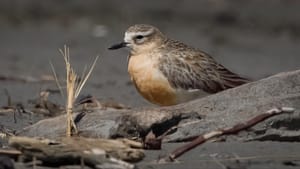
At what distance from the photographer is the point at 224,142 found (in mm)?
6062

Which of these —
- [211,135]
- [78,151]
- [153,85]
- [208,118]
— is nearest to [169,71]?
[153,85]

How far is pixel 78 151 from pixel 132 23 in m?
12.7

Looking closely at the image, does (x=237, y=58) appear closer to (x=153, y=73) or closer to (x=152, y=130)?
(x=153, y=73)

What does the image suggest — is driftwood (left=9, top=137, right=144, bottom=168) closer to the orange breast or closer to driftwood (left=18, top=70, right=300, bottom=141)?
driftwood (left=18, top=70, right=300, bottom=141)

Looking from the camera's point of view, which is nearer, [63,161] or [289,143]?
[63,161]

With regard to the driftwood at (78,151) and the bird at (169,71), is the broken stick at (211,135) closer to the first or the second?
the driftwood at (78,151)

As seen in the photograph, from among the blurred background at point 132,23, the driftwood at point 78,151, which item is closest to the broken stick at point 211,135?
the driftwood at point 78,151

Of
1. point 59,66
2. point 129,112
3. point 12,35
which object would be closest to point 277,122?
point 129,112

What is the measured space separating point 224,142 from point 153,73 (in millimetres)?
2233

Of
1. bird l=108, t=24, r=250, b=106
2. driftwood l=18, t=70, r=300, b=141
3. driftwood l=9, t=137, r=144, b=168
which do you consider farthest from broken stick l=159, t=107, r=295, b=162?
bird l=108, t=24, r=250, b=106

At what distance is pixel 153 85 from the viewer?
806 centimetres

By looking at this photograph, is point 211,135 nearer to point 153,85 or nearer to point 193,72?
point 153,85

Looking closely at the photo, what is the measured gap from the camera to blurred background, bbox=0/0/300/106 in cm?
1385

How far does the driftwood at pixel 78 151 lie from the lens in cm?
520
